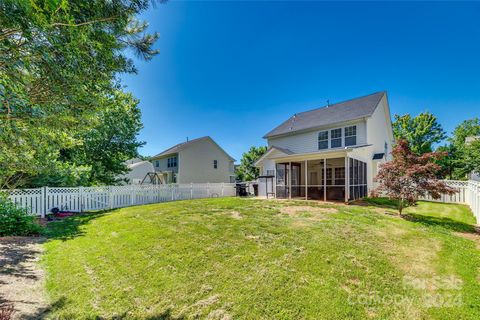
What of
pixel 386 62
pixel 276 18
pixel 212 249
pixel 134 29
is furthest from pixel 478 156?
pixel 134 29

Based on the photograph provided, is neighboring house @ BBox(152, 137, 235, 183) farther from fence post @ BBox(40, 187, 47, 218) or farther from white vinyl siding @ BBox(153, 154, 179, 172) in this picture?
fence post @ BBox(40, 187, 47, 218)

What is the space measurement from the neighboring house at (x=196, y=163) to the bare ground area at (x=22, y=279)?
19.0 metres

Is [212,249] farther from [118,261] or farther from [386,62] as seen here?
[386,62]

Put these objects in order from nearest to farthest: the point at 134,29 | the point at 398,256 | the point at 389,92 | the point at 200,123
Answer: the point at 134,29 → the point at 398,256 → the point at 389,92 → the point at 200,123

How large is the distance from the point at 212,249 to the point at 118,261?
209 centimetres

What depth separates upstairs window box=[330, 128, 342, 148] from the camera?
16433 millimetres

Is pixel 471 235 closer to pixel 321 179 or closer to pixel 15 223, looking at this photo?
pixel 321 179

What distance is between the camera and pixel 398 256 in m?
4.73

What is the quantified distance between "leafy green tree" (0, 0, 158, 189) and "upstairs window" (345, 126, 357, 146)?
15.7 m

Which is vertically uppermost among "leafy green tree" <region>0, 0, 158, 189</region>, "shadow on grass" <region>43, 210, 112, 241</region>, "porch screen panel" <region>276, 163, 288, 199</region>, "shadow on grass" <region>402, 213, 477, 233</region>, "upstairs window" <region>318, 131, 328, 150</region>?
"upstairs window" <region>318, 131, 328, 150</region>

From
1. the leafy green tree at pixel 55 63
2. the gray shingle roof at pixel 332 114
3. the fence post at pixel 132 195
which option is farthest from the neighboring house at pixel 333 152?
the leafy green tree at pixel 55 63

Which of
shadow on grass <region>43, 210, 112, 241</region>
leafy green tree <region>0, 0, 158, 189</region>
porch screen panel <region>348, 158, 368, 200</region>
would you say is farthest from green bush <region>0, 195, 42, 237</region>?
porch screen panel <region>348, 158, 368, 200</region>

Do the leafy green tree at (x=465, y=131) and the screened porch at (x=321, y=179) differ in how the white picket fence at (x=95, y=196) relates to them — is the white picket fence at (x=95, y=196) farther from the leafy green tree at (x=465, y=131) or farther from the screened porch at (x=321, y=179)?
the leafy green tree at (x=465, y=131)

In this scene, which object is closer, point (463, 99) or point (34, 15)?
point (34, 15)
